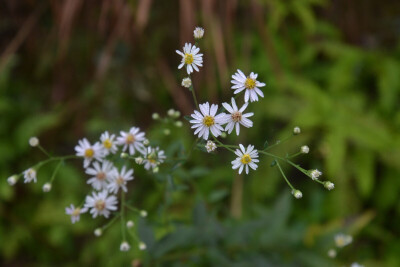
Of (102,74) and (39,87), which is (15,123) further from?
(102,74)

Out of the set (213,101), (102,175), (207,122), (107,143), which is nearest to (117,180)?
(102,175)

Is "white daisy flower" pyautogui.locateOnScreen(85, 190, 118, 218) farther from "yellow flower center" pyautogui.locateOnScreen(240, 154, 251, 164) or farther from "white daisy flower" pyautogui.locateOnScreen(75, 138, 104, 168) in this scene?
"yellow flower center" pyautogui.locateOnScreen(240, 154, 251, 164)

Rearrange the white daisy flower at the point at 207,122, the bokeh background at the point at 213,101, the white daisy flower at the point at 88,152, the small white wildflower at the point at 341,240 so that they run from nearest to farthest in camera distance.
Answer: the white daisy flower at the point at 207,122 → the white daisy flower at the point at 88,152 → the small white wildflower at the point at 341,240 → the bokeh background at the point at 213,101

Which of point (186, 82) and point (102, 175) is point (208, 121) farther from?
point (102, 175)

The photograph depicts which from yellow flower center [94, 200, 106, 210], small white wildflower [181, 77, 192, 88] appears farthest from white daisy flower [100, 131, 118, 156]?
small white wildflower [181, 77, 192, 88]

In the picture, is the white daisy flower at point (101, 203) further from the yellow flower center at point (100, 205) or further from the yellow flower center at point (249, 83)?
the yellow flower center at point (249, 83)

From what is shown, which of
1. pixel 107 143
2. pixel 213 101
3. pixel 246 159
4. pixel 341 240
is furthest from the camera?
pixel 213 101

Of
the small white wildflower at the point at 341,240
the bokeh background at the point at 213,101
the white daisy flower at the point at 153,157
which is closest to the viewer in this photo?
the white daisy flower at the point at 153,157

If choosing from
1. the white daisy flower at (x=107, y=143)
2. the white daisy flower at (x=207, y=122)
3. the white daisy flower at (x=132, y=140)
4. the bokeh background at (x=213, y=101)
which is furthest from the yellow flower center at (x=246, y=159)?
the bokeh background at (x=213, y=101)
